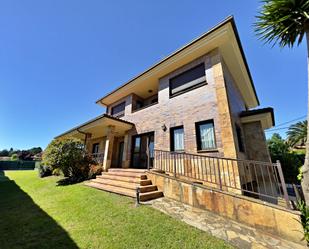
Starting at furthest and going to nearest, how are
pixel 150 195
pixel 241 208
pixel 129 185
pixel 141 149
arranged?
pixel 141 149 < pixel 129 185 < pixel 150 195 < pixel 241 208

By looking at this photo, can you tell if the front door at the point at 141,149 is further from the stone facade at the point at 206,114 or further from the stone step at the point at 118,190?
the stone step at the point at 118,190

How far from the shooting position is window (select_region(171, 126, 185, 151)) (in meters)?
7.66

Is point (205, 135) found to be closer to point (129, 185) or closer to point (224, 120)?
point (224, 120)

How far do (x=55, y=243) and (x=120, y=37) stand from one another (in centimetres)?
1025

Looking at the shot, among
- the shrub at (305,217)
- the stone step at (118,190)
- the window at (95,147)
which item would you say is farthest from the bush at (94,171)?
the shrub at (305,217)

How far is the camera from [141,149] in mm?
10062

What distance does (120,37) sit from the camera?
9.30 meters

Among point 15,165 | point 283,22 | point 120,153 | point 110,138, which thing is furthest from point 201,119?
point 15,165

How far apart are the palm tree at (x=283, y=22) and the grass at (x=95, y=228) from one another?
6.26 metres

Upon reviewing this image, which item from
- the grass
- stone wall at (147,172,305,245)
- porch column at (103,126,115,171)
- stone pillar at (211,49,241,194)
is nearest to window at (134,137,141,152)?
porch column at (103,126,115,171)

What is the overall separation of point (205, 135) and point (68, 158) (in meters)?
8.43

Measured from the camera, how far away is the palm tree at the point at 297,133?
25.5 metres

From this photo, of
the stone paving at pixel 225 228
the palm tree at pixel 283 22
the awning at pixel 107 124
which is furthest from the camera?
the awning at pixel 107 124

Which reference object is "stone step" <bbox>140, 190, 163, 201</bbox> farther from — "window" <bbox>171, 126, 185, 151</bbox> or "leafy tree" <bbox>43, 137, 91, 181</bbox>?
"leafy tree" <bbox>43, 137, 91, 181</bbox>
